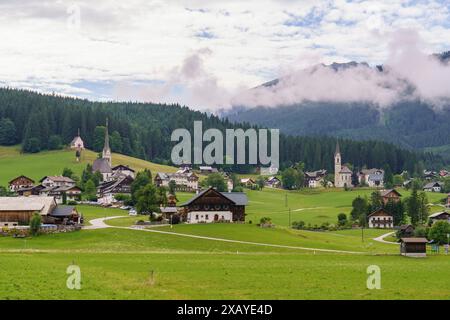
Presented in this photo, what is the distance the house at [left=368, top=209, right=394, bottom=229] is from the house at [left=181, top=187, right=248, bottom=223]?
33.7 m

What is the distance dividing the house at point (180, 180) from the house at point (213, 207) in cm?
6746

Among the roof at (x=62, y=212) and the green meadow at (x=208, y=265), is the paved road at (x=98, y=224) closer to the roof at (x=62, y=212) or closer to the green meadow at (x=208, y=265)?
the green meadow at (x=208, y=265)

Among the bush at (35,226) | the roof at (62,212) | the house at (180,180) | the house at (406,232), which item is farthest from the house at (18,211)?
the house at (180,180)

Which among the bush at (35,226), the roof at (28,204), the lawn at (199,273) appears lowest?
the lawn at (199,273)

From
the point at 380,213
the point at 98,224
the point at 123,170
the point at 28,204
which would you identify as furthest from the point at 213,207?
the point at 123,170

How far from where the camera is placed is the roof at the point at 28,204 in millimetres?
89000

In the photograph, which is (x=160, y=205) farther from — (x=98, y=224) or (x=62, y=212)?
(x=62, y=212)

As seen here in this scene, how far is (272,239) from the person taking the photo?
78.7 meters

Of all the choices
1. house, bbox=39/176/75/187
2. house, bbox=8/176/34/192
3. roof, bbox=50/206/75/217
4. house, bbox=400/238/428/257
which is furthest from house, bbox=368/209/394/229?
house, bbox=8/176/34/192

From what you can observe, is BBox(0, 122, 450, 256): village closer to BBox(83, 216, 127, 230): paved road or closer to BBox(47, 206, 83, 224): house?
BBox(47, 206, 83, 224): house
